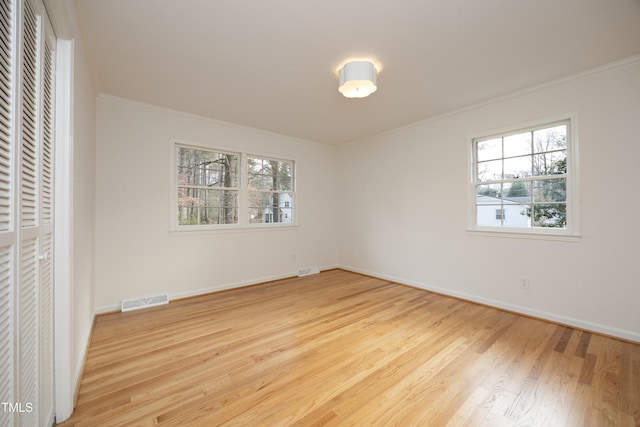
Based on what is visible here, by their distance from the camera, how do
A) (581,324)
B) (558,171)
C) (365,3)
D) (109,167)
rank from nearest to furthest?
(365,3), (581,324), (558,171), (109,167)

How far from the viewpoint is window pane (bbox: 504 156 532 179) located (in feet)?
10.0

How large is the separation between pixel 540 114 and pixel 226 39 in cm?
329

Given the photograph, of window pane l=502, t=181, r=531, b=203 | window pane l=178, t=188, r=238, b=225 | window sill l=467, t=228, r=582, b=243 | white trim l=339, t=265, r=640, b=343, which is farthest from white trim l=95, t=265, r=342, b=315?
window pane l=502, t=181, r=531, b=203

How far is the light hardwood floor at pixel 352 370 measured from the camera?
60.1 inches

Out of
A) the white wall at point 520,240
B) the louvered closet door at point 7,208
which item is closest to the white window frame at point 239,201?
the white wall at point 520,240

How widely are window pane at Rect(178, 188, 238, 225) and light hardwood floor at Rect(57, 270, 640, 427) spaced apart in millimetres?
1280

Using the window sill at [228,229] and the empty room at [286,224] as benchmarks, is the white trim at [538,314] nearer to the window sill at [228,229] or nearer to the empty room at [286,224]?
the empty room at [286,224]

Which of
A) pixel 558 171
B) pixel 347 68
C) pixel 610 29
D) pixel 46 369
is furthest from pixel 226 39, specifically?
pixel 558 171

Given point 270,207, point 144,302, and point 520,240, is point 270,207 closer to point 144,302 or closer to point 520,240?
point 144,302

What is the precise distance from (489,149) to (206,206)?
3982mm

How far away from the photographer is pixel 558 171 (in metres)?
2.83

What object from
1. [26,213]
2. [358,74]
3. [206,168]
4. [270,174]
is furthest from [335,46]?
[270,174]

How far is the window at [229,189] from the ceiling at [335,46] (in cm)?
87

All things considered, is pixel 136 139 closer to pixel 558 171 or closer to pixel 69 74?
pixel 69 74
